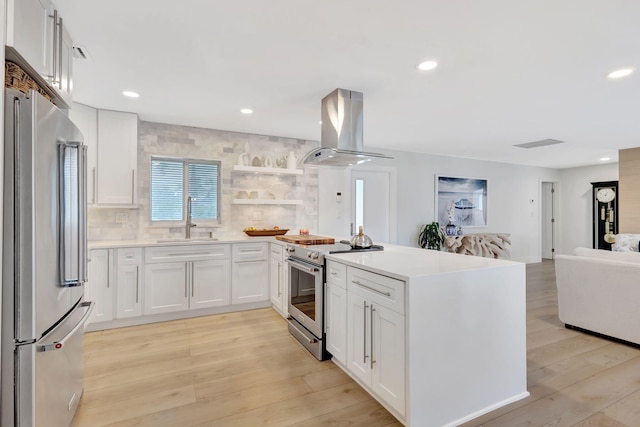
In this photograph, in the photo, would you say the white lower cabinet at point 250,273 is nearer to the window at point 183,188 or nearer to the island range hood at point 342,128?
the window at point 183,188

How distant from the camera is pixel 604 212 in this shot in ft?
23.1

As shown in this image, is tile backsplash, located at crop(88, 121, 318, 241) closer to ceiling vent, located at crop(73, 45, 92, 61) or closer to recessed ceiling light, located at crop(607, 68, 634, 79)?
ceiling vent, located at crop(73, 45, 92, 61)

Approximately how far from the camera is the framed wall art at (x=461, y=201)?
246 inches

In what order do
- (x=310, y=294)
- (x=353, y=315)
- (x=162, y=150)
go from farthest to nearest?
1. (x=162, y=150)
2. (x=310, y=294)
3. (x=353, y=315)

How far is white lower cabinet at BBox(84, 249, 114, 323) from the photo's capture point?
318 centimetres

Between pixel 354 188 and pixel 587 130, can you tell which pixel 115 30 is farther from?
pixel 587 130

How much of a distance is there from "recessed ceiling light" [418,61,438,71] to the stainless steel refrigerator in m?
2.34

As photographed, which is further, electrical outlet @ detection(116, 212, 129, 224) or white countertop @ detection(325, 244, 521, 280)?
electrical outlet @ detection(116, 212, 129, 224)

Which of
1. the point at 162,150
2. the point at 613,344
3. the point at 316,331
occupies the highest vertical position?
the point at 162,150

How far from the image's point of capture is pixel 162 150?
4008mm

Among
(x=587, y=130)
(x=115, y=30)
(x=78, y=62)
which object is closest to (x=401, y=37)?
(x=115, y=30)

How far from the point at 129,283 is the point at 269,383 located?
205cm

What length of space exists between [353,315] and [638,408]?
184 centimetres

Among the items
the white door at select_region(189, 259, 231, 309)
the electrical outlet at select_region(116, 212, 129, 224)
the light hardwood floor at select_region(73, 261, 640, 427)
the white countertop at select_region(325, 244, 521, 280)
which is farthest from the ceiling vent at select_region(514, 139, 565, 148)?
the electrical outlet at select_region(116, 212, 129, 224)
